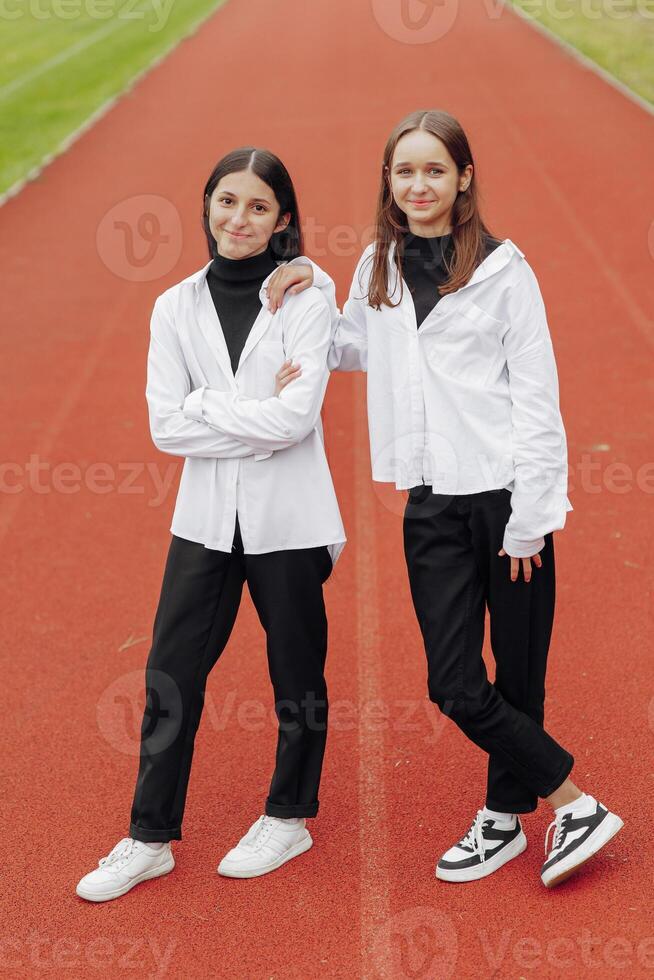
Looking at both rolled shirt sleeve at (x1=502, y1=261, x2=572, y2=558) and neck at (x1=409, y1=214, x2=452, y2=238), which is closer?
rolled shirt sleeve at (x1=502, y1=261, x2=572, y2=558)

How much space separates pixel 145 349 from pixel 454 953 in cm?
751

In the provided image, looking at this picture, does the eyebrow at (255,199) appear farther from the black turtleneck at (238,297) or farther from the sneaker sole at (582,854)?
the sneaker sole at (582,854)

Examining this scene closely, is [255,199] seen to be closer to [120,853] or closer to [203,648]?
[203,648]

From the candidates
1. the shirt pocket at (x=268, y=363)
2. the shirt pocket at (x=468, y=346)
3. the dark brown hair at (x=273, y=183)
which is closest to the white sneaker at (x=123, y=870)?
the shirt pocket at (x=268, y=363)

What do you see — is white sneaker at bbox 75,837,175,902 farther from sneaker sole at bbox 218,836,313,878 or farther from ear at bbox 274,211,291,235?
ear at bbox 274,211,291,235

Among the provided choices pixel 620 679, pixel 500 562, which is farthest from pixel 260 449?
pixel 620 679

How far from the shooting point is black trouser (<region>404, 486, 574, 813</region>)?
3.58 meters

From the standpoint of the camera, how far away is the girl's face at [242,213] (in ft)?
11.9

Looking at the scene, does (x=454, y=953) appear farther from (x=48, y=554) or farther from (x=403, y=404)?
(x=48, y=554)

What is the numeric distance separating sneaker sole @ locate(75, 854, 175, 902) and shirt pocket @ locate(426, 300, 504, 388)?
180 cm

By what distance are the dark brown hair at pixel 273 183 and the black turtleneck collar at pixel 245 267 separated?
0.05 m

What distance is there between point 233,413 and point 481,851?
157 cm

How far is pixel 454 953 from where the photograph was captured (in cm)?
350

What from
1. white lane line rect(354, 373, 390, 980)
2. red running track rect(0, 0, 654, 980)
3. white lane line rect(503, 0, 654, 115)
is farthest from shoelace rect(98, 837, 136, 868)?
white lane line rect(503, 0, 654, 115)
